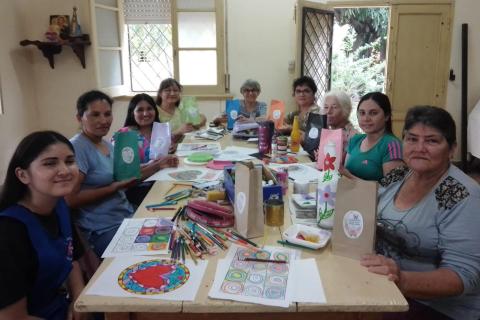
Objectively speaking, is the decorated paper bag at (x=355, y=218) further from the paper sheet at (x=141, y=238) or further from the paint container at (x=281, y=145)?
the paint container at (x=281, y=145)

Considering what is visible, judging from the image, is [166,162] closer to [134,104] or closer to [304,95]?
[134,104]

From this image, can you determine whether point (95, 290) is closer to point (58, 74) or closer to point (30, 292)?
point (30, 292)

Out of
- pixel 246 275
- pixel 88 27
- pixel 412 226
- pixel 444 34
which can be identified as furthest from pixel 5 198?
pixel 444 34

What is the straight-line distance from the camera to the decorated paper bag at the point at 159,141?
224 cm

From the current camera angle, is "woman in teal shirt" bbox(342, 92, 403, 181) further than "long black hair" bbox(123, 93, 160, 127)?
No

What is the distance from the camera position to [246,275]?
1055 millimetres

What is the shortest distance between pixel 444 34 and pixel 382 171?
11.7 feet

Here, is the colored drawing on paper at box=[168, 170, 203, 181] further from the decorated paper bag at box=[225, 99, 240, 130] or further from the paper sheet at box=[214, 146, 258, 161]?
the decorated paper bag at box=[225, 99, 240, 130]

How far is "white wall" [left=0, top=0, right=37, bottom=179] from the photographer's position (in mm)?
3809

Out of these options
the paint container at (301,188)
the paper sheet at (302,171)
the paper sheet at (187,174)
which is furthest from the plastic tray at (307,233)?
the paper sheet at (187,174)

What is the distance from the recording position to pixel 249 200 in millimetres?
1240

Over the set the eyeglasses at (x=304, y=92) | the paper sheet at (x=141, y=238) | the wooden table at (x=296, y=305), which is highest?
the eyeglasses at (x=304, y=92)

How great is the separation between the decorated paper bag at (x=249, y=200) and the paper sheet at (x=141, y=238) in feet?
0.84

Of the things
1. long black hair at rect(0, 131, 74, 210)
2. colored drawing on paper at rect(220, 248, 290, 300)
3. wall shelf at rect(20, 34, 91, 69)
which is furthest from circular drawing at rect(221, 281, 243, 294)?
A: wall shelf at rect(20, 34, 91, 69)
